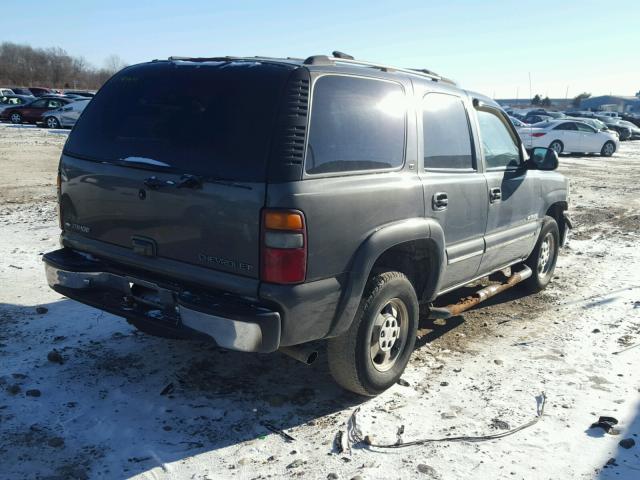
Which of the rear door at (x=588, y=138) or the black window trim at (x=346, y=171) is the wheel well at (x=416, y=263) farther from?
the rear door at (x=588, y=138)

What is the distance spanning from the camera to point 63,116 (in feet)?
91.5

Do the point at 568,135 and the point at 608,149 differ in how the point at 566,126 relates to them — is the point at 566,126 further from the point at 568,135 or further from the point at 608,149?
the point at 608,149

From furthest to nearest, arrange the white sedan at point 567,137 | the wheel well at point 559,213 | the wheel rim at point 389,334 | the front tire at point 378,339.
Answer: the white sedan at point 567,137, the wheel well at point 559,213, the wheel rim at point 389,334, the front tire at point 378,339

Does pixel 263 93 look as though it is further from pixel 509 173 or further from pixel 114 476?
pixel 509 173

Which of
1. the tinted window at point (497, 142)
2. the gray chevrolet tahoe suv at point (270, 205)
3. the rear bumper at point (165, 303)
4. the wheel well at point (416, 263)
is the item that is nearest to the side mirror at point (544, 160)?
the tinted window at point (497, 142)

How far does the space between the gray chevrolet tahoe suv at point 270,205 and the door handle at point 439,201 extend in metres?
0.01

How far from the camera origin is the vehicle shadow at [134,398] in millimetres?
3271

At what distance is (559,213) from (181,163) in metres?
4.84

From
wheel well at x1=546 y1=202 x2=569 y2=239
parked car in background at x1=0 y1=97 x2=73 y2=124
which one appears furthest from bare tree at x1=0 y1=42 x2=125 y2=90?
wheel well at x1=546 y1=202 x2=569 y2=239

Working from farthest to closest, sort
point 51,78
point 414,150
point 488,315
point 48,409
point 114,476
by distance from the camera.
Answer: point 51,78, point 488,315, point 414,150, point 48,409, point 114,476

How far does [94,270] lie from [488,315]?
373cm

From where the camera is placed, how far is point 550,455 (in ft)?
11.3

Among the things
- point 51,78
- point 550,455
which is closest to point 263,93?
Result: point 550,455

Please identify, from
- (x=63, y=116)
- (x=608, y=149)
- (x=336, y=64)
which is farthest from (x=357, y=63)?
(x=63, y=116)
